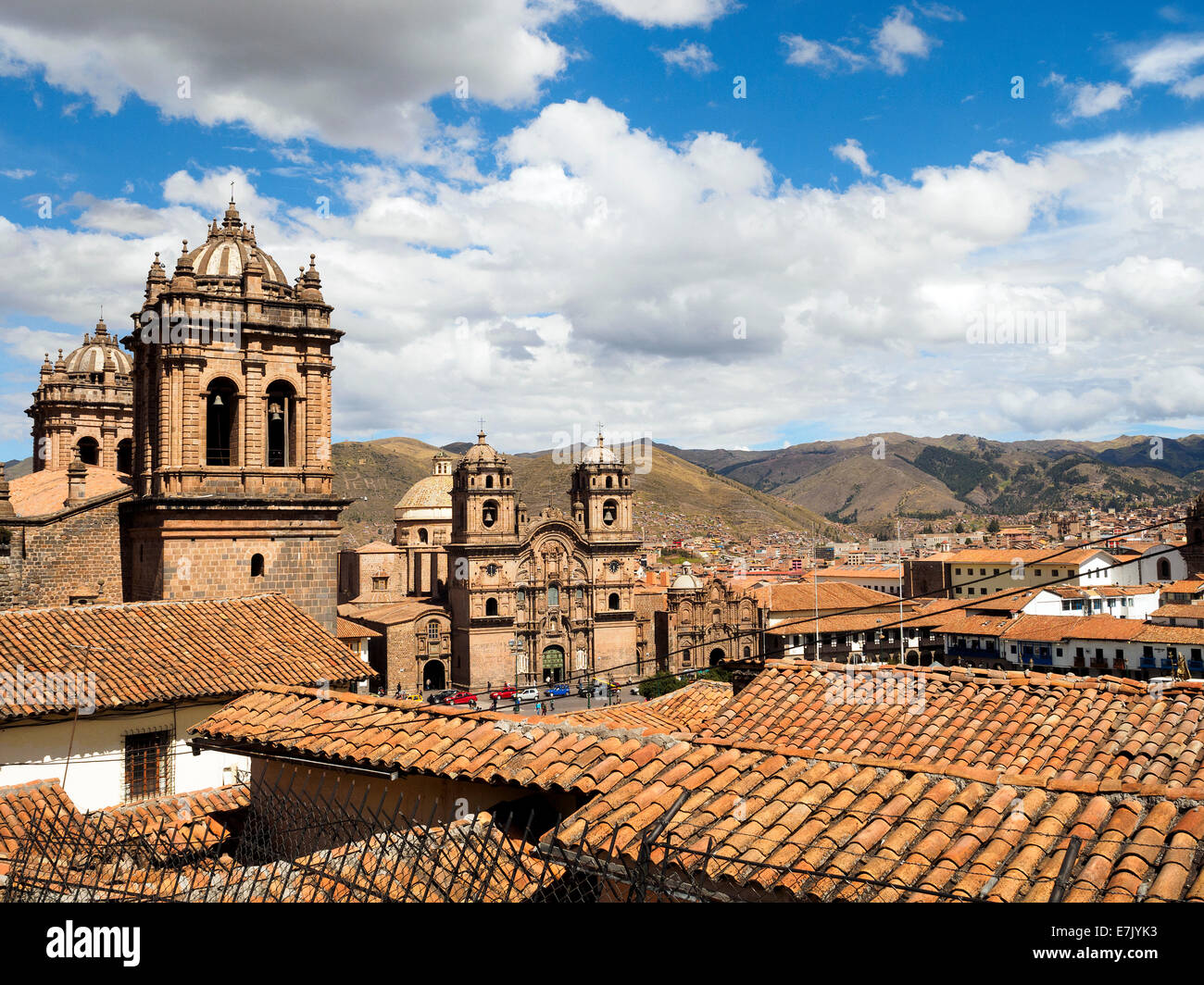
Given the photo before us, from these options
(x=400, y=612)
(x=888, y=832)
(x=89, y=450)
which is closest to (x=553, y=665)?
Result: (x=400, y=612)

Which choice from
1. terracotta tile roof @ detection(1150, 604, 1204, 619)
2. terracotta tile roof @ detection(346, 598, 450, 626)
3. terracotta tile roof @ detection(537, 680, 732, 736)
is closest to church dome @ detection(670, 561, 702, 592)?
terracotta tile roof @ detection(346, 598, 450, 626)

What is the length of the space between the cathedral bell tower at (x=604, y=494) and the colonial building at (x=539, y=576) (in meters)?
0.07

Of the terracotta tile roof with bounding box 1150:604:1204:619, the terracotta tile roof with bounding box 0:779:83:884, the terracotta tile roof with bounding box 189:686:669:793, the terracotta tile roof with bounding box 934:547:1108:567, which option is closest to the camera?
the terracotta tile roof with bounding box 189:686:669:793

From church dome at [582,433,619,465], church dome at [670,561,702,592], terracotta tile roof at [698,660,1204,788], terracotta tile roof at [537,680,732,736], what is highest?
church dome at [582,433,619,465]

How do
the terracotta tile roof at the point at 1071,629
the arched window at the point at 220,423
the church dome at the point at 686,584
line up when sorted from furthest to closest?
the church dome at the point at 686,584 < the terracotta tile roof at the point at 1071,629 < the arched window at the point at 220,423

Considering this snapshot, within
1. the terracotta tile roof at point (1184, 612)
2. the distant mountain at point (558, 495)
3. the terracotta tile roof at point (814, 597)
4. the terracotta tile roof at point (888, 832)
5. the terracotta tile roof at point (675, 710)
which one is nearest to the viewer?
the terracotta tile roof at point (888, 832)

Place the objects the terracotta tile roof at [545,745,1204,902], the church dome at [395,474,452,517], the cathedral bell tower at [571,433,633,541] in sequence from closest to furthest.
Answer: the terracotta tile roof at [545,745,1204,902]
the cathedral bell tower at [571,433,633,541]
the church dome at [395,474,452,517]

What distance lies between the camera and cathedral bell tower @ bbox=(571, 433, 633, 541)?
195ft

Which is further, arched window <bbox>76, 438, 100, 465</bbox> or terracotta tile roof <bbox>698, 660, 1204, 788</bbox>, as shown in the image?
arched window <bbox>76, 438, 100, 465</bbox>

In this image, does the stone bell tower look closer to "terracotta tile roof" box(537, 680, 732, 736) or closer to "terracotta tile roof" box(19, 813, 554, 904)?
"terracotta tile roof" box(537, 680, 732, 736)

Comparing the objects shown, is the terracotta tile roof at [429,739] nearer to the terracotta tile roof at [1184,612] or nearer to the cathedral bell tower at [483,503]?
the cathedral bell tower at [483,503]

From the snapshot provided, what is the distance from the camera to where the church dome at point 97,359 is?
3544 cm

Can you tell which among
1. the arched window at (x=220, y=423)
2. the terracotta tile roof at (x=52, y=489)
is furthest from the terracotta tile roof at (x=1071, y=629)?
the terracotta tile roof at (x=52, y=489)

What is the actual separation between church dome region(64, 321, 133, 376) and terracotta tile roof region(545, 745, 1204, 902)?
34.9 m
